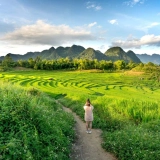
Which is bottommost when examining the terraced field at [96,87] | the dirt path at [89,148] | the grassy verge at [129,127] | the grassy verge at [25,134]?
the terraced field at [96,87]

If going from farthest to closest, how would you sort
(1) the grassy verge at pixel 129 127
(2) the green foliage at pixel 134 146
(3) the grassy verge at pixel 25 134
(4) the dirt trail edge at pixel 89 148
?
(4) the dirt trail edge at pixel 89 148, (1) the grassy verge at pixel 129 127, (2) the green foliage at pixel 134 146, (3) the grassy verge at pixel 25 134

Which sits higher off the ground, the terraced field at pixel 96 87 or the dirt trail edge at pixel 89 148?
the dirt trail edge at pixel 89 148

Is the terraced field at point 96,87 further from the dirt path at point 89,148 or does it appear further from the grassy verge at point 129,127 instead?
the dirt path at point 89,148

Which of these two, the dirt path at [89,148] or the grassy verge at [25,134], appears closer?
the grassy verge at [25,134]

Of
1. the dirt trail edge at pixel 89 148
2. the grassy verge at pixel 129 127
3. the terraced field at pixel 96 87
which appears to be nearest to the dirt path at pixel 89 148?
the dirt trail edge at pixel 89 148

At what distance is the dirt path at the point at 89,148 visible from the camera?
9141 millimetres

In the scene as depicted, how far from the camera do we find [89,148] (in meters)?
10.1

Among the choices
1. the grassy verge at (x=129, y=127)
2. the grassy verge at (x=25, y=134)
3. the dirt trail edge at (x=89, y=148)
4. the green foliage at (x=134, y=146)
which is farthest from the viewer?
the dirt trail edge at (x=89, y=148)

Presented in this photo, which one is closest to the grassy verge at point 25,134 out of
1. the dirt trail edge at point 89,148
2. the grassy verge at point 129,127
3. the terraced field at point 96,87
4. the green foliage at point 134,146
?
the dirt trail edge at point 89,148

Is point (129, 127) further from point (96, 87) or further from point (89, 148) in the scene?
point (96, 87)

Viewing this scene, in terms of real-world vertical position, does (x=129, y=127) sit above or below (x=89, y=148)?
above

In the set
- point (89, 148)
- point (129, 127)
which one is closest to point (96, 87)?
point (129, 127)

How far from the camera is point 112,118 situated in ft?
47.5

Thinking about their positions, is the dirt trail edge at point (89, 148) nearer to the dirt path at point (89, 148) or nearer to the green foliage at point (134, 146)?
the dirt path at point (89, 148)
